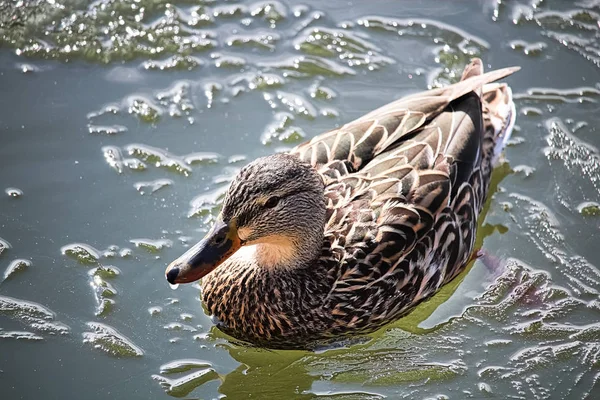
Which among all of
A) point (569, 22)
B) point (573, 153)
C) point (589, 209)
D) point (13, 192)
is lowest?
point (589, 209)

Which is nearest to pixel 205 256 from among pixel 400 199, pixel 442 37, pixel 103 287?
pixel 103 287

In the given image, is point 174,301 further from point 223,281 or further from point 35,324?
point 35,324

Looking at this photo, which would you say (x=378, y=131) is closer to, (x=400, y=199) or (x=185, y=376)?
(x=400, y=199)

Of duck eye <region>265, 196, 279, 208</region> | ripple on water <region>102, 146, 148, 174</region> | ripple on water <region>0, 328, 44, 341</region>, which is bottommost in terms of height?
duck eye <region>265, 196, 279, 208</region>

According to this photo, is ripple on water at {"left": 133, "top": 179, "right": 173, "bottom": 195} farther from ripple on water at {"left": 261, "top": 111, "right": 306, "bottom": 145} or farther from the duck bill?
the duck bill

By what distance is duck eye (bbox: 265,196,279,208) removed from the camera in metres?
6.28

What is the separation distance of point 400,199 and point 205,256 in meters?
1.48

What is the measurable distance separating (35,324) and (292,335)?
73.7 inches

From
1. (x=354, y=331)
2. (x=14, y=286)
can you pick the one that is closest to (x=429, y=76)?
(x=354, y=331)

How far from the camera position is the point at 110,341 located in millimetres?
6645

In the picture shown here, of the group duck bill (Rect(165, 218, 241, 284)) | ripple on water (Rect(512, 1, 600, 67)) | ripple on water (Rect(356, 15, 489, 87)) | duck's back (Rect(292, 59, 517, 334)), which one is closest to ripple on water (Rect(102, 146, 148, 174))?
duck's back (Rect(292, 59, 517, 334))

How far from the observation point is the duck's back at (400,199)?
6.58 meters

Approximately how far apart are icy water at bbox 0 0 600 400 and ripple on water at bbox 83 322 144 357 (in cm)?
1

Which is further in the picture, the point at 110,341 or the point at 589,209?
the point at 589,209
